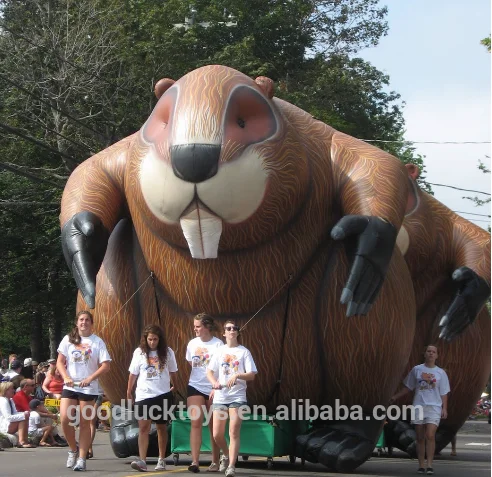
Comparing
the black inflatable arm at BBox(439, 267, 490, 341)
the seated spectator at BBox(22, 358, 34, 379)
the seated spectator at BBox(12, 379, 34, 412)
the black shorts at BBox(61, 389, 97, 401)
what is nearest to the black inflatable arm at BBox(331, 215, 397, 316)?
the black inflatable arm at BBox(439, 267, 490, 341)

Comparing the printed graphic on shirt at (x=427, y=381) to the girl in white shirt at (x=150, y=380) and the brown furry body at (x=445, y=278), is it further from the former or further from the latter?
the girl in white shirt at (x=150, y=380)

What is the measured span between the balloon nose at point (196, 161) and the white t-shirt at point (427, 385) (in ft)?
10.3

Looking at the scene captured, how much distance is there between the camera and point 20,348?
47.2 metres

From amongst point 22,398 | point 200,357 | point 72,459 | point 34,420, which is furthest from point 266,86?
point 34,420

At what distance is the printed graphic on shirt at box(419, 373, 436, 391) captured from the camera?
10.7m

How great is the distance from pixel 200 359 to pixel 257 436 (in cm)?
97

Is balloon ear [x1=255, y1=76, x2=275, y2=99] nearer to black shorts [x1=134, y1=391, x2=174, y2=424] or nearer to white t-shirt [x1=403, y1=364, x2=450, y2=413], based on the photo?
black shorts [x1=134, y1=391, x2=174, y2=424]

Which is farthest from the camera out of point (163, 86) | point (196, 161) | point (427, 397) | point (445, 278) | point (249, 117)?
point (445, 278)

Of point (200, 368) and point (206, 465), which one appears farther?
point (206, 465)

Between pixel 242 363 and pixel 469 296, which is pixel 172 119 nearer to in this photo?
pixel 242 363

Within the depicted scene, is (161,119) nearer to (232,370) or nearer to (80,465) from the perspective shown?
(232,370)

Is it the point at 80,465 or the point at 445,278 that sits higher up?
the point at 445,278

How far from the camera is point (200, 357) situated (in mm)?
9305

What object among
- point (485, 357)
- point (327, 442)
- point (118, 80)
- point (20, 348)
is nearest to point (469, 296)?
point (485, 357)
